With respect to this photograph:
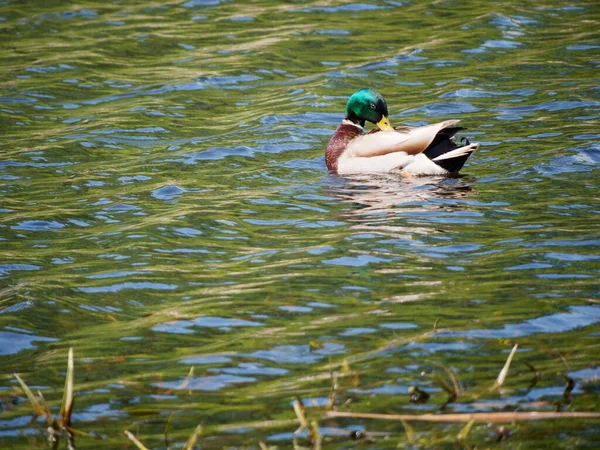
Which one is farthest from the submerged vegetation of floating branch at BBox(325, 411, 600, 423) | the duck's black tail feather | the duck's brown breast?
the duck's brown breast

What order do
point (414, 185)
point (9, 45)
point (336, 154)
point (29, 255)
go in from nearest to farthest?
1. point (29, 255)
2. point (414, 185)
3. point (336, 154)
4. point (9, 45)

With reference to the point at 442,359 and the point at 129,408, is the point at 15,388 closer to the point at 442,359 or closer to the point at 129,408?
the point at 129,408

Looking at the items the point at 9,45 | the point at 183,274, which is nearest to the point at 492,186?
the point at 183,274

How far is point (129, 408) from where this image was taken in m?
4.68

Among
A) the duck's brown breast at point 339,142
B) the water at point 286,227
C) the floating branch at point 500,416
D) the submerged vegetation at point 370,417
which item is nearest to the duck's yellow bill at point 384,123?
the duck's brown breast at point 339,142

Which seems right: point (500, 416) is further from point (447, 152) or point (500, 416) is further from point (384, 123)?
point (384, 123)

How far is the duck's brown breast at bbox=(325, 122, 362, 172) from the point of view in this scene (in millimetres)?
9664

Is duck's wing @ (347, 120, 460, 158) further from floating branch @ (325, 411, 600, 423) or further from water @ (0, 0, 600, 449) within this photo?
floating branch @ (325, 411, 600, 423)

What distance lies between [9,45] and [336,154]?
6.91m

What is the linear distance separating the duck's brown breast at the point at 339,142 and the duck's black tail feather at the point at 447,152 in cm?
99

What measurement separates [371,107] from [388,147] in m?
0.90

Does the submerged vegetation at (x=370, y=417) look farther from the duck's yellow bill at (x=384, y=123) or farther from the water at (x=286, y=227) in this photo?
the duck's yellow bill at (x=384, y=123)

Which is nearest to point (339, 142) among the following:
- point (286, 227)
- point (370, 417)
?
point (286, 227)

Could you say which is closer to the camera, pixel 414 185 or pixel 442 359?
pixel 442 359
